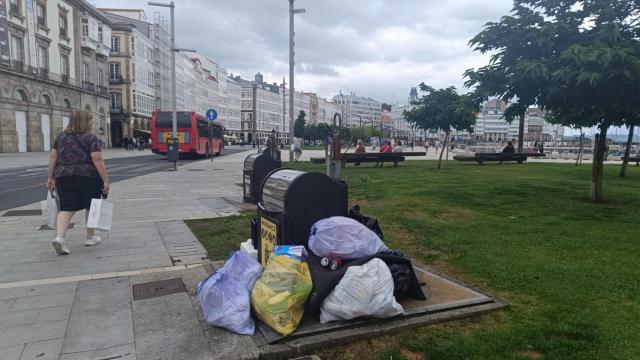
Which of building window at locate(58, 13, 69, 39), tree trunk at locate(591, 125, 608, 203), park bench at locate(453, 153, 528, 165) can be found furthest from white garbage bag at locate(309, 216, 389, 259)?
building window at locate(58, 13, 69, 39)

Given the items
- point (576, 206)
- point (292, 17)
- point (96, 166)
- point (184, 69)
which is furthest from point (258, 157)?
point (184, 69)

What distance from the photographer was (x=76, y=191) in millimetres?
5699

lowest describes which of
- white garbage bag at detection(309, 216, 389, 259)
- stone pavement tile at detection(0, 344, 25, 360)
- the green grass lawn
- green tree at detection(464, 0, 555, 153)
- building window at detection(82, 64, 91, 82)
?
stone pavement tile at detection(0, 344, 25, 360)

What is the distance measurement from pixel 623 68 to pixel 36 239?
9.66 m

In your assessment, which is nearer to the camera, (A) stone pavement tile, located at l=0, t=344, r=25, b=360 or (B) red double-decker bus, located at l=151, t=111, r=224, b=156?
(A) stone pavement tile, located at l=0, t=344, r=25, b=360

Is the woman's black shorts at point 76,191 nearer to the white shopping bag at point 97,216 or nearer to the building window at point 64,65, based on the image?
the white shopping bag at point 97,216

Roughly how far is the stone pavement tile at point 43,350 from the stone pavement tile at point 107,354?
79mm

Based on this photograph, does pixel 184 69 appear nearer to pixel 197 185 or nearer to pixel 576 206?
pixel 197 185

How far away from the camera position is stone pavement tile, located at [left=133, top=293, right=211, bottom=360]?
3041 mm

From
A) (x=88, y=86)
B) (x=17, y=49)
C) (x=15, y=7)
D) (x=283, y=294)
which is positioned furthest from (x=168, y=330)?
(x=88, y=86)

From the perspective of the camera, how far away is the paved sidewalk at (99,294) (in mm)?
3154

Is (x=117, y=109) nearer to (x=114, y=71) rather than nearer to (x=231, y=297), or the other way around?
(x=114, y=71)

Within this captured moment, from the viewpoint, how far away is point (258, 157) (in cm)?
920

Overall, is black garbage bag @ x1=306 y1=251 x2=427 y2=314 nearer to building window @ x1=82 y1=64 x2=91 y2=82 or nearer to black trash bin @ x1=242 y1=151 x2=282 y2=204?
black trash bin @ x1=242 y1=151 x2=282 y2=204
